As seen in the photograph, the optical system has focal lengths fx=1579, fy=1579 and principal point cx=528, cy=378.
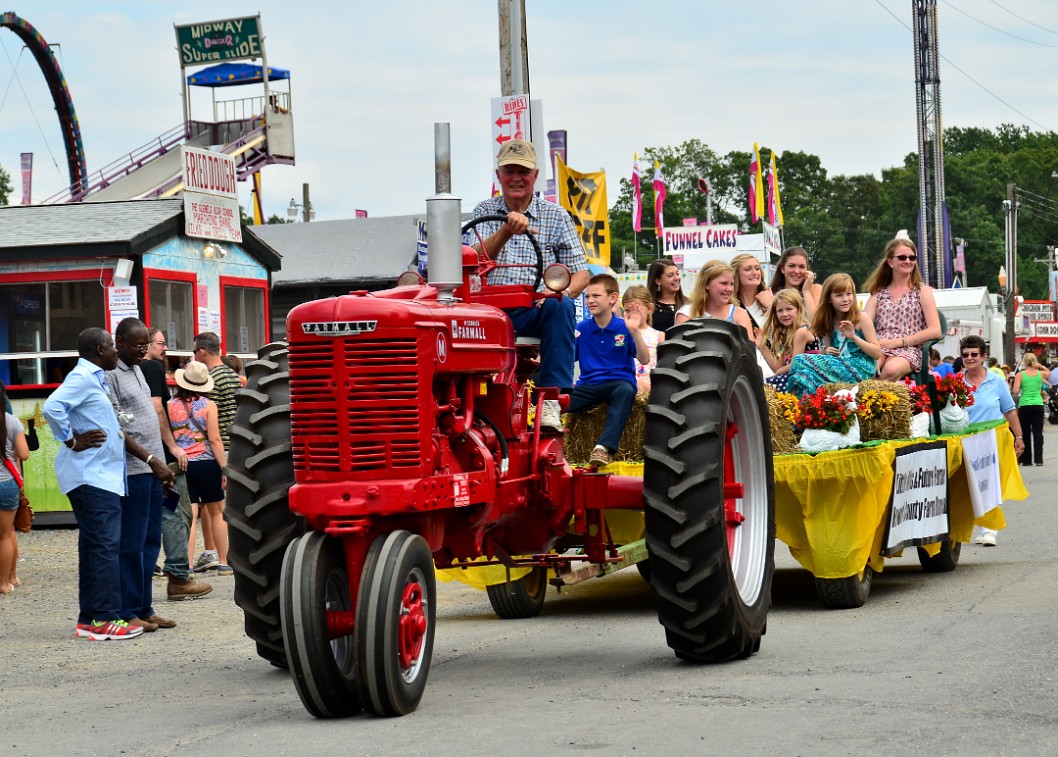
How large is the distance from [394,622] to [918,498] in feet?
17.5

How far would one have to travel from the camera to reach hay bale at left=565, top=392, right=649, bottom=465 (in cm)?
941

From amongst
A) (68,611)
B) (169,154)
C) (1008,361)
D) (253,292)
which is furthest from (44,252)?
(1008,361)

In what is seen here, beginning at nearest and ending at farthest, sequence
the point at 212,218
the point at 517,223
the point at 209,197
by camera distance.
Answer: the point at 517,223 < the point at 212,218 < the point at 209,197

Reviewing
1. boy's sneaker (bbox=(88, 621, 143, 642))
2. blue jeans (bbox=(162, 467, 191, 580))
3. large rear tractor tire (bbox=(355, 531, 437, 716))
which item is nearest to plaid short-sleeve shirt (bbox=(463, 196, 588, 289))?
large rear tractor tire (bbox=(355, 531, 437, 716))

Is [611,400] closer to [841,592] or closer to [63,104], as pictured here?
[841,592]

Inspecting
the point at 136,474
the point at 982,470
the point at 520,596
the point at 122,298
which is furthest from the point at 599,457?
the point at 122,298

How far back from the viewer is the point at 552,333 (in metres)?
7.46

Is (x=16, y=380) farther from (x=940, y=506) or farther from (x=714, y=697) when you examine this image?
(x=714, y=697)

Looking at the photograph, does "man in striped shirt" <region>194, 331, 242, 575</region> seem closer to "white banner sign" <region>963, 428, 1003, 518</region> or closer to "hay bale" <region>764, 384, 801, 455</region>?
"hay bale" <region>764, 384, 801, 455</region>

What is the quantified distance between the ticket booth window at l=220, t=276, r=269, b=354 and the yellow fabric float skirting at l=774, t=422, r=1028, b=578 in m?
12.2

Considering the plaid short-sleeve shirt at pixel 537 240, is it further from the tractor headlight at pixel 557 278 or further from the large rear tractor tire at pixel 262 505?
the large rear tractor tire at pixel 262 505

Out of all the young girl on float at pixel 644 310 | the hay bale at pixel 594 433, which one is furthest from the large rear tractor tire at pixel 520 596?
the young girl on float at pixel 644 310

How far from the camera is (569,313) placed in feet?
24.3

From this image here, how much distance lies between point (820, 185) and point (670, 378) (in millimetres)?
117215
